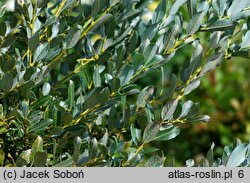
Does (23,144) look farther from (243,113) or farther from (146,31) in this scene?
(243,113)

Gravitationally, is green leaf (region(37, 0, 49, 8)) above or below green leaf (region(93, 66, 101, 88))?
above

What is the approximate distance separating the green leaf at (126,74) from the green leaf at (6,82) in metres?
0.31

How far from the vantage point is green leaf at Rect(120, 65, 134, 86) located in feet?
5.16

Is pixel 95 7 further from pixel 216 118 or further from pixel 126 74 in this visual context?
pixel 216 118

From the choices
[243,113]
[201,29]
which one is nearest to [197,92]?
[243,113]

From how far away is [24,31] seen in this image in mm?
1751

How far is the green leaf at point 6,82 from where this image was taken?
1.47 metres

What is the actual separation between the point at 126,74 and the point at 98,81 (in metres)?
0.09

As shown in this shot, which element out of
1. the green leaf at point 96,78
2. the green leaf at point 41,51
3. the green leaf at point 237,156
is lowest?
the green leaf at point 237,156

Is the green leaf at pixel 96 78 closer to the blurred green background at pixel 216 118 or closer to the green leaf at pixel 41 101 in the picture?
the green leaf at pixel 41 101

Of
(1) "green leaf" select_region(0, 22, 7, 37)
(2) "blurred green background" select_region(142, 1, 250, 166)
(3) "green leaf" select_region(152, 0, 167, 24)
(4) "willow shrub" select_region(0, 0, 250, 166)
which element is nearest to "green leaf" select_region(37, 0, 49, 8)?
(4) "willow shrub" select_region(0, 0, 250, 166)

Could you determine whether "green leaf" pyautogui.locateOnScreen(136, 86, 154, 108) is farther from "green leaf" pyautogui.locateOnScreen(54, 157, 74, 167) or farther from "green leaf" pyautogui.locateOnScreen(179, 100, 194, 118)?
"green leaf" pyautogui.locateOnScreen(54, 157, 74, 167)

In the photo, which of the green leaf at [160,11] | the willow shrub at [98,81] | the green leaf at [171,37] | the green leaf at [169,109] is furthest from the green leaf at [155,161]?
the green leaf at [160,11]

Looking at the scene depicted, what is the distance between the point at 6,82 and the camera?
58.4 inches
